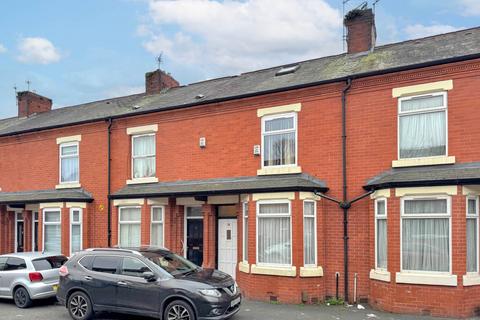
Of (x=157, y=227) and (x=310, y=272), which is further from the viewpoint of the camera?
(x=157, y=227)

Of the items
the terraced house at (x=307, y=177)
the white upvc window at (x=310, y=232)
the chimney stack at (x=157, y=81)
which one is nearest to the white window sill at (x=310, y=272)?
the terraced house at (x=307, y=177)

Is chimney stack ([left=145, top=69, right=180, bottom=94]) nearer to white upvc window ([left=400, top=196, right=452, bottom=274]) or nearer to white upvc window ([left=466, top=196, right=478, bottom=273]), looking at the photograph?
white upvc window ([left=400, top=196, right=452, bottom=274])

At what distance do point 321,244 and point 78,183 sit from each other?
366 inches

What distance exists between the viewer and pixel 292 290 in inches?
472

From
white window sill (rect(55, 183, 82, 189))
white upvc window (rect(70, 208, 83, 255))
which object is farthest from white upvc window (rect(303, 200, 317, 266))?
white window sill (rect(55, 183, 82, 189))

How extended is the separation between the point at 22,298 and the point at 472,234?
10.5m

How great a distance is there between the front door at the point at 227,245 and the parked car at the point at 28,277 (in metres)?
4.50

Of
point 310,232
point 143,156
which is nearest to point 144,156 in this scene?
point 143,156

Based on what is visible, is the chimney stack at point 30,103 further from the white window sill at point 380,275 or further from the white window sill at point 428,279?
the white window sill at point 428,279

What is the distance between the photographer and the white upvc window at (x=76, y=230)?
1680cm

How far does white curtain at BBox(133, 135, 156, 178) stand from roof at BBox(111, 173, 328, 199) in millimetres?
460

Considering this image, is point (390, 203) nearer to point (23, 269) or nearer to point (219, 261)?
point (219, 261)

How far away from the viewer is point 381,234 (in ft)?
38.0

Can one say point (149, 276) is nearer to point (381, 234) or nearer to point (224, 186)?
point (224, 186)
